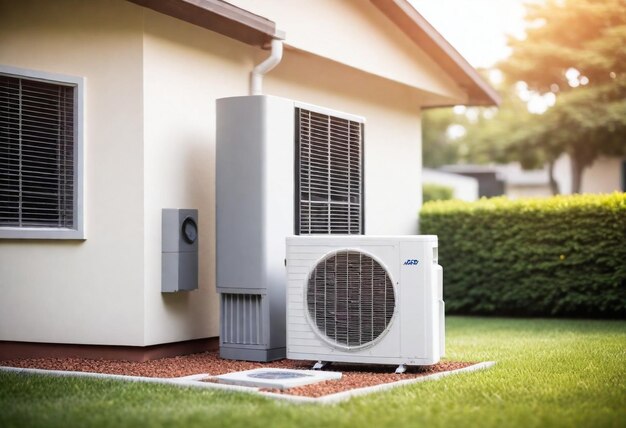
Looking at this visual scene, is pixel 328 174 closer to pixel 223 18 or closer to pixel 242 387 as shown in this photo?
pixel 223 18

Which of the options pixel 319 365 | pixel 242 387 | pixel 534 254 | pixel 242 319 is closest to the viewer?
pixel 242 387

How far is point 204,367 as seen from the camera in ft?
24.2

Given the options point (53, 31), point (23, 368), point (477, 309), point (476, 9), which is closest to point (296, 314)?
point (23, 368)

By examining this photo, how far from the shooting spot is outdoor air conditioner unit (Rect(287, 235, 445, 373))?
22.9 feet

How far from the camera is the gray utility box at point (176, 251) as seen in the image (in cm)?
776

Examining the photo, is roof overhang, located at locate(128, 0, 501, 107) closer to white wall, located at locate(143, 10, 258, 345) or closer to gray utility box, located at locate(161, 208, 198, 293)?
white wall, located at locate(143, 10, 258, 345)

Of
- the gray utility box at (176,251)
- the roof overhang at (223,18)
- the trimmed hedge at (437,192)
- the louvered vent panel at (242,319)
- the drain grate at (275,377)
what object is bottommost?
the drain grate at (275,377)

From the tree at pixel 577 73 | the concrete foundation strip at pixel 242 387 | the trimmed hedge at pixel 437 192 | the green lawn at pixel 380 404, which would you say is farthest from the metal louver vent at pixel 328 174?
the trimmed hedge at pixel 437 192

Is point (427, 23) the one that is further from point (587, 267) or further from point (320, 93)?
point (587, 267)

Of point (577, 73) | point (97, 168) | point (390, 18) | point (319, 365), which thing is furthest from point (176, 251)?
point (577, 73)

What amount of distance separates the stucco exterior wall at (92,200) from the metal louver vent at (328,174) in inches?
54.7

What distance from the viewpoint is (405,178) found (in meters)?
12.6

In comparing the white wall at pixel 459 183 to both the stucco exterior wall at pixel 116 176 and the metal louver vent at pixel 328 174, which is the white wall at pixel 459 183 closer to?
the metal louver vent at pixel 328 174

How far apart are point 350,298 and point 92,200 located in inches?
89.7
